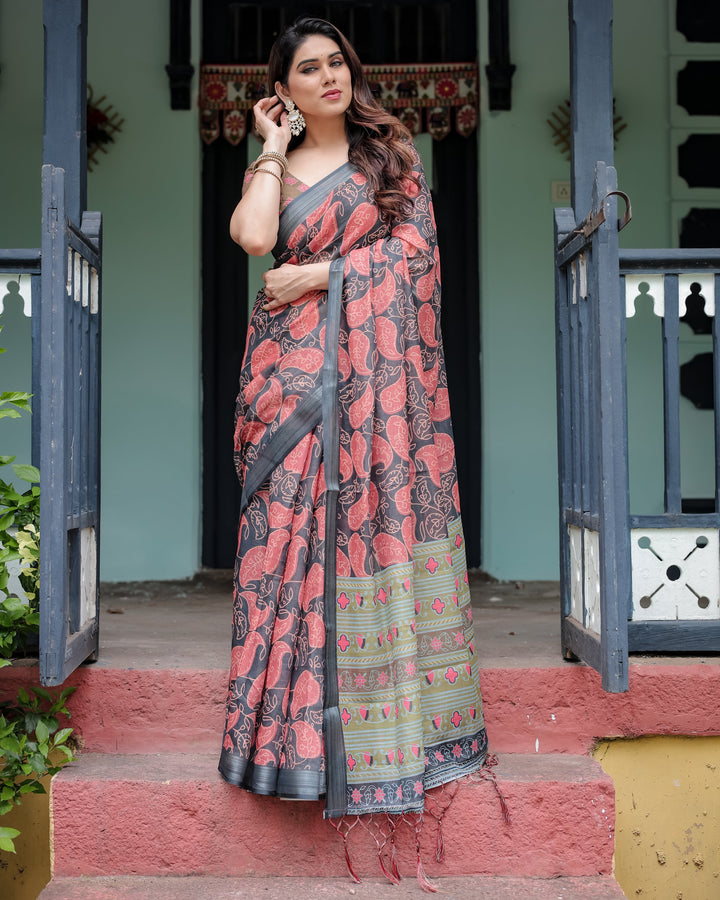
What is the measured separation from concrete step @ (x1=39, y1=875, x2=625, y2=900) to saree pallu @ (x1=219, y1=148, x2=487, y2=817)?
0.65 ft

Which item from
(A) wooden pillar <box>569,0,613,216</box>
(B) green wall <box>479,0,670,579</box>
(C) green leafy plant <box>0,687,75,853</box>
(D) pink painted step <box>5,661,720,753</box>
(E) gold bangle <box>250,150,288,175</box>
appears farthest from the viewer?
(B) green wall <box>479,0,670,579</box>

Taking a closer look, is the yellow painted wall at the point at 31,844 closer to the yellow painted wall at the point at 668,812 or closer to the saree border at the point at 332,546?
the saree border at the point at 332,546

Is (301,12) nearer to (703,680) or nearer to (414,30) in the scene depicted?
(414,30)

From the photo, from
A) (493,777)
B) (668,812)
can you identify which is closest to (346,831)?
(493,777)

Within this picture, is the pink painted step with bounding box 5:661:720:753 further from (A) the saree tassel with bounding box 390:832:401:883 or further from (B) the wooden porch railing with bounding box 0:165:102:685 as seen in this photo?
(A) the saree tassel with bounding box 390:832:401:883

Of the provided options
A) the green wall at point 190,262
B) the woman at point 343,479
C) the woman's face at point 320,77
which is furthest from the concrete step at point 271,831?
the green wall at point 190,262

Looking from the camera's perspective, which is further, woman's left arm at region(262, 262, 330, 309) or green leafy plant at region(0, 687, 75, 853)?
woman's left arm at region(262, 262, 330, 309)

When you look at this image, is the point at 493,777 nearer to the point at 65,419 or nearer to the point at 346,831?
the point at 346,831

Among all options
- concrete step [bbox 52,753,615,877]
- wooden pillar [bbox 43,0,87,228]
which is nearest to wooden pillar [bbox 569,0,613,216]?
wooden pillar [bbox 43,0,87,228]

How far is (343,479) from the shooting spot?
2604 mm

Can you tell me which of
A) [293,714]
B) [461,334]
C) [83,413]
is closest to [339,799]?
[293,714]

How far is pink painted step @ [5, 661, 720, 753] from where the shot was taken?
9.28 feet

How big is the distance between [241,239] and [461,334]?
9.16ft

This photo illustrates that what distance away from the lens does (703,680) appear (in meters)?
2.83
